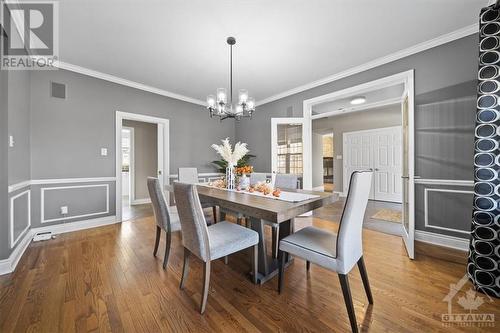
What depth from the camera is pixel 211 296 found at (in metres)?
1.60

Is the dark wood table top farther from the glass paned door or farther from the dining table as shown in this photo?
the glass paned door

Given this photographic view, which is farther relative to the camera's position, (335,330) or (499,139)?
(499,139)

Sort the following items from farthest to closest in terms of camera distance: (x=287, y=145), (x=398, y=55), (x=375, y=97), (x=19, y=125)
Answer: (x=375, y=97) < (x=287, y=145) < (x=398, y=55) < (x=19, y=125)

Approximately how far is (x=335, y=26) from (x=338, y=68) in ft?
3.58

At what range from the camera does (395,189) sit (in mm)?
5148

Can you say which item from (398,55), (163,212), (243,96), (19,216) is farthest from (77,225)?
(398,55)

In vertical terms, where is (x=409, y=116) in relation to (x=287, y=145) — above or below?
above

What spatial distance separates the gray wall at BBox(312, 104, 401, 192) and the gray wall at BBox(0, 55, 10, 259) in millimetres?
6542

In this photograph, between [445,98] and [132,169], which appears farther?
[132,169]

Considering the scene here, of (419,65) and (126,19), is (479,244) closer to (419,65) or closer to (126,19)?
(419,65)

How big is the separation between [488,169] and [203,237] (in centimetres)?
246

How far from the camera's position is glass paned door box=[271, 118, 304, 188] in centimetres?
400

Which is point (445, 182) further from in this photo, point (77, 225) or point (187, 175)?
point (77, 225)

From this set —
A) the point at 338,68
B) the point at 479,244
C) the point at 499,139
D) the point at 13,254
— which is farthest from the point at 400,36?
the point at 13,254
